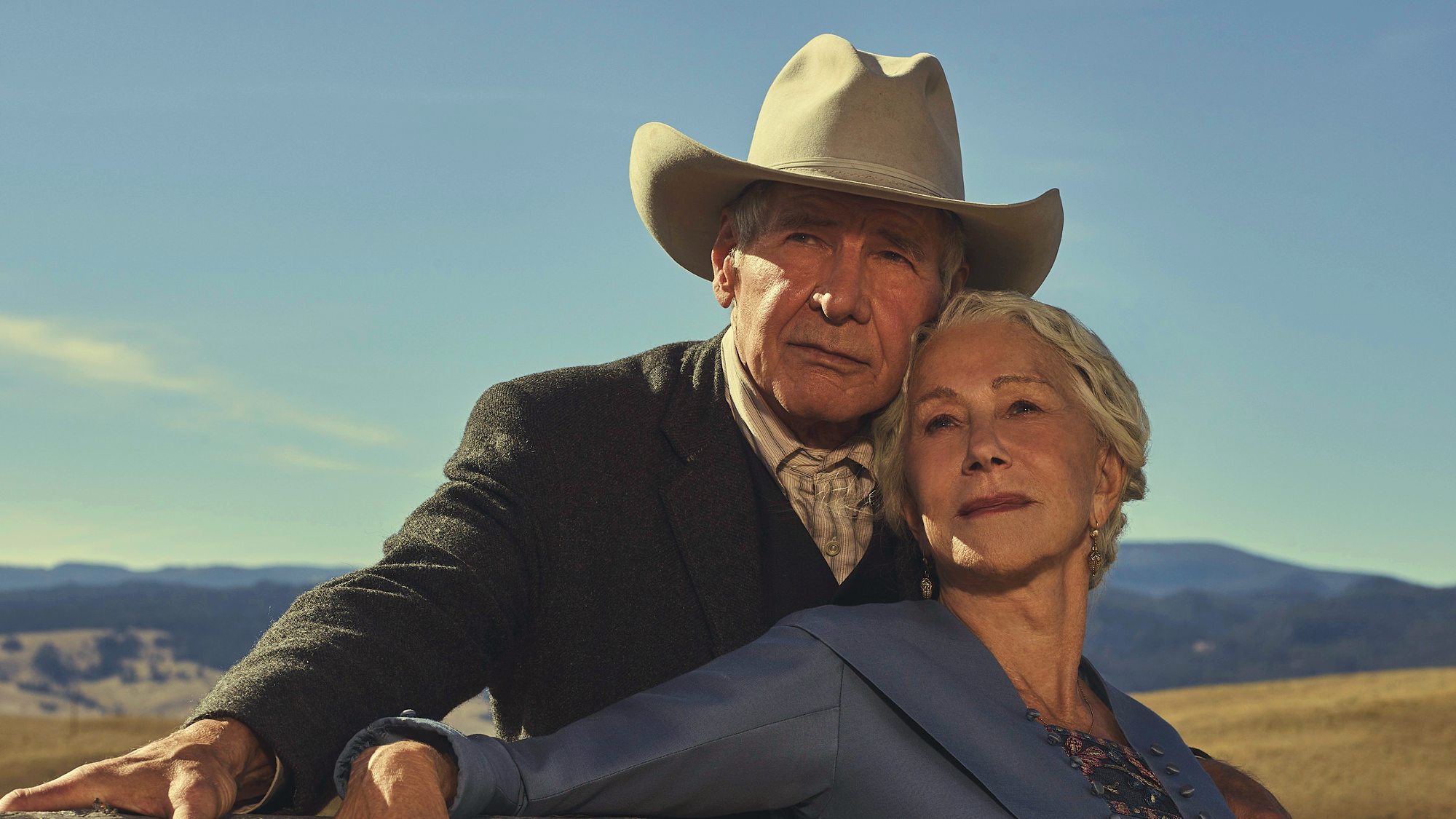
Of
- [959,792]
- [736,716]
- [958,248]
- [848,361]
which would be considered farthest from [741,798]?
[958,248]

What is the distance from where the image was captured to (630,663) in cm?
333

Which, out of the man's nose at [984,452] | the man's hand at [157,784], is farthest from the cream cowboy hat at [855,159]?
the man's hand at [157,784]

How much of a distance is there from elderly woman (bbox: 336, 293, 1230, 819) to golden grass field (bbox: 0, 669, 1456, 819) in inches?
548

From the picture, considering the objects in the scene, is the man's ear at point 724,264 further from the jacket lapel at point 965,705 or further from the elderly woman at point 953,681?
the jacket lapel at point 965,705

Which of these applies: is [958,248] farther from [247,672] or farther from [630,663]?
[247,672]

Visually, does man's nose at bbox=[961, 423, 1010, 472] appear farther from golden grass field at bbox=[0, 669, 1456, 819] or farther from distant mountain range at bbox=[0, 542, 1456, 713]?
distant mountain range at bbox=[0, 542, 1456, 713]

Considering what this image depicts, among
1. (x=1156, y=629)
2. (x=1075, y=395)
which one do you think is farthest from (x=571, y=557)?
(x=1156, y=629)

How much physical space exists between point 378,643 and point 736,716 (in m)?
0.90

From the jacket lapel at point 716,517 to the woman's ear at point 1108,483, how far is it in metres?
0.88

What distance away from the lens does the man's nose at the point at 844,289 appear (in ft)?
11.1

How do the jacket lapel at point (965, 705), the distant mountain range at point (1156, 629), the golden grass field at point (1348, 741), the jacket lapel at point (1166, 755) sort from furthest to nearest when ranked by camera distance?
the distant mountain range at point (1156, 629) → the golden grass field at point (1348, 741) → the jacket lapel at point (1166, 755) → the jacket lapel at point (965, 705)

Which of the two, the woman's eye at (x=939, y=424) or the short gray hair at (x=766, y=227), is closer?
the woman's eye at (x=939, y=424)

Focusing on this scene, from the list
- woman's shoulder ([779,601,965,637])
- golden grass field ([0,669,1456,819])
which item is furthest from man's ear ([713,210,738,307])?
golden grass field ([0,669,1456,819])

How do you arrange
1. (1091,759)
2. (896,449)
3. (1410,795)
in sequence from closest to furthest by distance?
(1091,759) → (896,449) → (1410,795)
